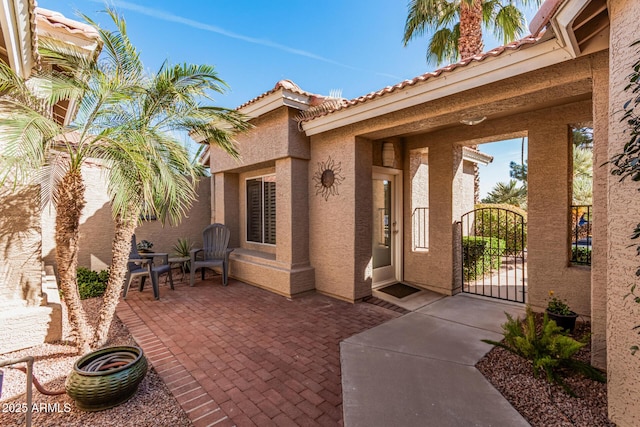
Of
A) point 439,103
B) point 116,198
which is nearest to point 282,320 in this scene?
point 116,198

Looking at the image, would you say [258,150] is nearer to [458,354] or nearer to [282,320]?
[282,320]

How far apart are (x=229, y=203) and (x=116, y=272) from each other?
5.64 m

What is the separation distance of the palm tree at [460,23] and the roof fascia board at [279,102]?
6.66m

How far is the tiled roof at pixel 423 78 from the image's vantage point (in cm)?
362

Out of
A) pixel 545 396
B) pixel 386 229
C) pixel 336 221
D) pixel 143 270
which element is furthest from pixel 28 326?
pixel 386 229

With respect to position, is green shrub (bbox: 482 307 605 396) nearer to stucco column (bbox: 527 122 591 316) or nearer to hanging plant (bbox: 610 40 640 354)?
hanging plant (bbox: 610 40 640 354)

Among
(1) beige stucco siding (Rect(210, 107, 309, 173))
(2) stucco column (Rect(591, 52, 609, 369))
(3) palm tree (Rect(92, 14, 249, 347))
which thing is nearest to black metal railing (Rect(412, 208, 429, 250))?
(1) beige stucco siding (Rect(210, 107, 309, 173))

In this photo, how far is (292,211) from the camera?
7.02 metres

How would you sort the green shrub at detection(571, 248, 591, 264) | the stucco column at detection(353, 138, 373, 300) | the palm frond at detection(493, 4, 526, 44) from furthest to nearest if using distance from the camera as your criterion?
the palm frond at detection(493, 4, 526, 44), the stucco column at detection(353, 138, 373, 300), the green shrub at detection(571, 248, 591, 264)

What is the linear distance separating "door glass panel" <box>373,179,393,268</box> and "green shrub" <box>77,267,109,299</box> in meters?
6.57

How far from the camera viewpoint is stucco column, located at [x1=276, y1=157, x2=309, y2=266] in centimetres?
703

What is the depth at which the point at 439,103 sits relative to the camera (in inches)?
188

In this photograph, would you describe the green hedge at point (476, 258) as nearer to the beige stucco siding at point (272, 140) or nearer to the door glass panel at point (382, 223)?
the door glass panel at point (382, 223)

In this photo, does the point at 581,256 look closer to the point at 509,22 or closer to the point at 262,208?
the point at 262,208
